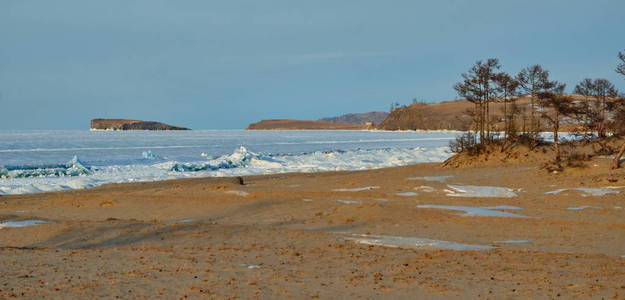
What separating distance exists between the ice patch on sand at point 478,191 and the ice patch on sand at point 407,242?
24.0ft

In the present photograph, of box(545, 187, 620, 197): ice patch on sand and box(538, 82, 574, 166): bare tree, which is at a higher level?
box(538, 82, 574, 166): bare tree

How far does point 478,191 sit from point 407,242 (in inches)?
346

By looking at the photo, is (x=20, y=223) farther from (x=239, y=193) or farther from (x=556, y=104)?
(x=556, y=104)

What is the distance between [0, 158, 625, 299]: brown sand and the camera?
7.85 m

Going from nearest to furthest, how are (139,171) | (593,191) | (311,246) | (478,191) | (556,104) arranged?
(311,246)
(593,191)
(478,191)
(556,104)
(139,171)

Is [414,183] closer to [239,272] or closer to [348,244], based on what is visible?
[348,244]

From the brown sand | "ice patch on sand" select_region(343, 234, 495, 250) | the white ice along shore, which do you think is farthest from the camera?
the white ice along shore

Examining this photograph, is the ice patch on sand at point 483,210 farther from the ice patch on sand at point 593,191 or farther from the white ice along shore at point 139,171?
the white ice along shore at point 139,171

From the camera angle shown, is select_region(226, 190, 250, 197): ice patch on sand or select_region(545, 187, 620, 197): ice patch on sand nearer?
select_region(545, 187, 620, 197): ice patch on sand

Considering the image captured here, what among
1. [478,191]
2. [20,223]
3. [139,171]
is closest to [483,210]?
[478,191]

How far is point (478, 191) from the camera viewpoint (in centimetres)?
2016

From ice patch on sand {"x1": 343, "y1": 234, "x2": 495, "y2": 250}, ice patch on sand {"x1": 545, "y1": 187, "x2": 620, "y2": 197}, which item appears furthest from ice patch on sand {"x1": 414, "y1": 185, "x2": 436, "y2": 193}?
ice patch on sand {"x1": 343, "y1": 234, "x2": 495, "y2": 250}

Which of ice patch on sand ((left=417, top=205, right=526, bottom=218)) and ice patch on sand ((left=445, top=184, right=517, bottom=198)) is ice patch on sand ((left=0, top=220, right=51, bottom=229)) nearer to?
ice patch on sand ((left=417, top=205, right=526, bottom=218))

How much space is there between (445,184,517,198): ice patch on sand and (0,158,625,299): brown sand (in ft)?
1.43
